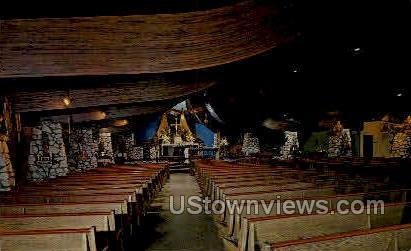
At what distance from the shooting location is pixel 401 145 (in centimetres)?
1448

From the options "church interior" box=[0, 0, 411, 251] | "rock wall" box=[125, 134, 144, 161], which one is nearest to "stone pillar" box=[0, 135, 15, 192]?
"church interior" box=[0, 0, 411, 251]

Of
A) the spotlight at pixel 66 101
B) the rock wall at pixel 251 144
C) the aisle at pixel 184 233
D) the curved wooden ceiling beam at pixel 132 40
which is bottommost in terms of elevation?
the aisle at pixel 184 233

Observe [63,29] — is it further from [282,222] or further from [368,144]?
[368,144]

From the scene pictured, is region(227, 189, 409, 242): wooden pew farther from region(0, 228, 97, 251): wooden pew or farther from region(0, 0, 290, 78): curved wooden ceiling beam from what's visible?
region(0, 0, 290, 78): curved wooden ceiling beam

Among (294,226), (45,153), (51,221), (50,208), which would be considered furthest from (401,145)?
(51,221)

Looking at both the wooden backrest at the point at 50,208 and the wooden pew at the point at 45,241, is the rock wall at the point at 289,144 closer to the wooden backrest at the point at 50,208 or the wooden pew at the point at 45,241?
the wooden backrest at the point at 50,208

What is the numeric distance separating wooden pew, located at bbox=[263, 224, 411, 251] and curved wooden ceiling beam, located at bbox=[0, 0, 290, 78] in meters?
3.75

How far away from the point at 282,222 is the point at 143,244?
2582 mm

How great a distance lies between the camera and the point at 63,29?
5.04 m

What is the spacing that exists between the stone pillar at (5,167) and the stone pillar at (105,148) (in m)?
9.15

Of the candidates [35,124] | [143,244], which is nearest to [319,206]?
[143,244]

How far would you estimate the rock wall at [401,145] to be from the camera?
13980mm

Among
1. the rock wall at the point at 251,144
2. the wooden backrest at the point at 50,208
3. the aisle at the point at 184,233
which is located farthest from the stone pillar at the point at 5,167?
the rock wall at the point at 251,144

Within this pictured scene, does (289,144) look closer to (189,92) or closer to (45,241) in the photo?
(189,92)
